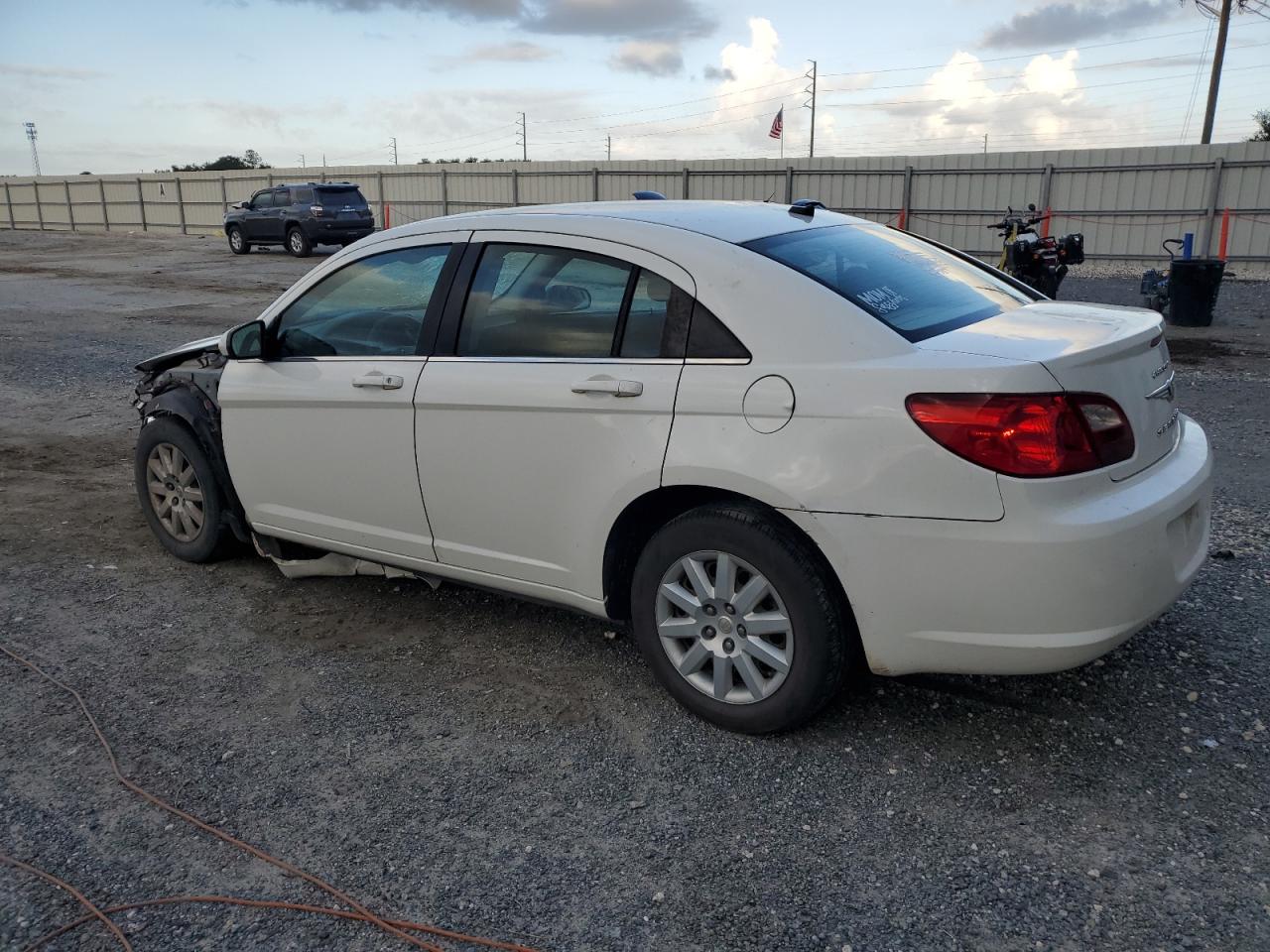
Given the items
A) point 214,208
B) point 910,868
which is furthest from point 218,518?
point 214,208

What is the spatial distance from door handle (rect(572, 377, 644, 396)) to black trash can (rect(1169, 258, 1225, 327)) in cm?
1210

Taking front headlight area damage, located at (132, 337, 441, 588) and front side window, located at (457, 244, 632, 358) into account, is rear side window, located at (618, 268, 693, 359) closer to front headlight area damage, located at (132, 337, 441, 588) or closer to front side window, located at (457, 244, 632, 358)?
front side window, located at (457, 244, 632, 358)

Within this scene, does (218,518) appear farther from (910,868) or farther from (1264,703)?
(1264,703)

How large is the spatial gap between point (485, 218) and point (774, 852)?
2.55 meters

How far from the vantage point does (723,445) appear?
10.3ft

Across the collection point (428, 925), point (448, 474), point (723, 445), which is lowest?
point (428, 925)

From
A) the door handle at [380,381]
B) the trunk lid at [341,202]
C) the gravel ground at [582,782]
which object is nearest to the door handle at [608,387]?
the door handle at [380,381]

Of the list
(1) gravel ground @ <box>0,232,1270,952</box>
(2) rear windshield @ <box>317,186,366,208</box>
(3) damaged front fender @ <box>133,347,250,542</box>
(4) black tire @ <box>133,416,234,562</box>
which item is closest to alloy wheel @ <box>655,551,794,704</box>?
(1) gravel ground @ <box>0,232,1270,952</box>

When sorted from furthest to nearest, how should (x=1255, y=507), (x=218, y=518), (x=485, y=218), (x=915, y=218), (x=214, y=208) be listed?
1. (x=214, y=208)
2. (x=915, y=218)
3. (x=1255, y=507)
4. (x=218, y=518)
5. (x=485, y=218)

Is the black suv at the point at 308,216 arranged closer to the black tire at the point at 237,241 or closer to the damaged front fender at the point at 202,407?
the black tire at the point at 237,241

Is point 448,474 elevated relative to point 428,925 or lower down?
elevated

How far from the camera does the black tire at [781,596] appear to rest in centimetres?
308

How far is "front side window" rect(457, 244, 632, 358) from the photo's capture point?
11.6ft

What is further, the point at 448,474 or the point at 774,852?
the point at 448,474
